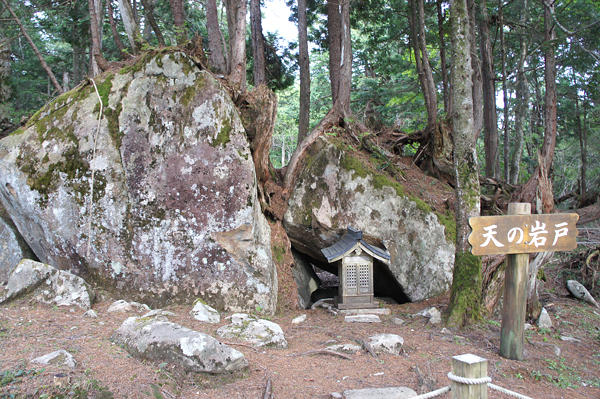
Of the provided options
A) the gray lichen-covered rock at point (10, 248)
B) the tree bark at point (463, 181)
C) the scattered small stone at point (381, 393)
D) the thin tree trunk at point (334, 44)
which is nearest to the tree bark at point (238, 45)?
the thin tree trunk at point (334, 44)

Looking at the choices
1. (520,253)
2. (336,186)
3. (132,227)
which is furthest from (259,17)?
(520,253)

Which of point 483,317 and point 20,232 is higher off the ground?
point 20,232

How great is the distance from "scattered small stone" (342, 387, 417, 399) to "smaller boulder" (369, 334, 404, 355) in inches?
44.1

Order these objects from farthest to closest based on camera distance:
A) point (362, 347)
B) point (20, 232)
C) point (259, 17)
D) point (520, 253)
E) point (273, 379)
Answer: point (259, 17) < point (20, 232) < point (362, 347) < point (520, 253) < point (273, 379)

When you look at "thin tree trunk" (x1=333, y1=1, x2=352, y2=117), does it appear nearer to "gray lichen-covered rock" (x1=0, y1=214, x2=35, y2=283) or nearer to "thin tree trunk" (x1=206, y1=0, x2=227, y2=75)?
"thin tree trunk" (x1=206, y1=0, x2=227, y2=75)

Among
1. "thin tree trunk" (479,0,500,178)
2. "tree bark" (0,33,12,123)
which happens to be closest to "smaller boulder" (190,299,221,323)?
"tree bark" (0,33,12,123)

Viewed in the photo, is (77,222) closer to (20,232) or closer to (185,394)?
(20,232)

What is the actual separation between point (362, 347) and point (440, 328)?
5.21ft

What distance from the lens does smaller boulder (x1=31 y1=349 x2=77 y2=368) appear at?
3.55 m

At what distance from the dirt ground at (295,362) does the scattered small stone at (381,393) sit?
0.16 metres

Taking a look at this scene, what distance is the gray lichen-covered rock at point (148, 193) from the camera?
6578mm

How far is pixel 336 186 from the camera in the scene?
28.2 ft

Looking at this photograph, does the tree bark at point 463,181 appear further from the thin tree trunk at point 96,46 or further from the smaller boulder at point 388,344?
the thin tree trunk at point 96,46

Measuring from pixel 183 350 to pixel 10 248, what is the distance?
498cm
